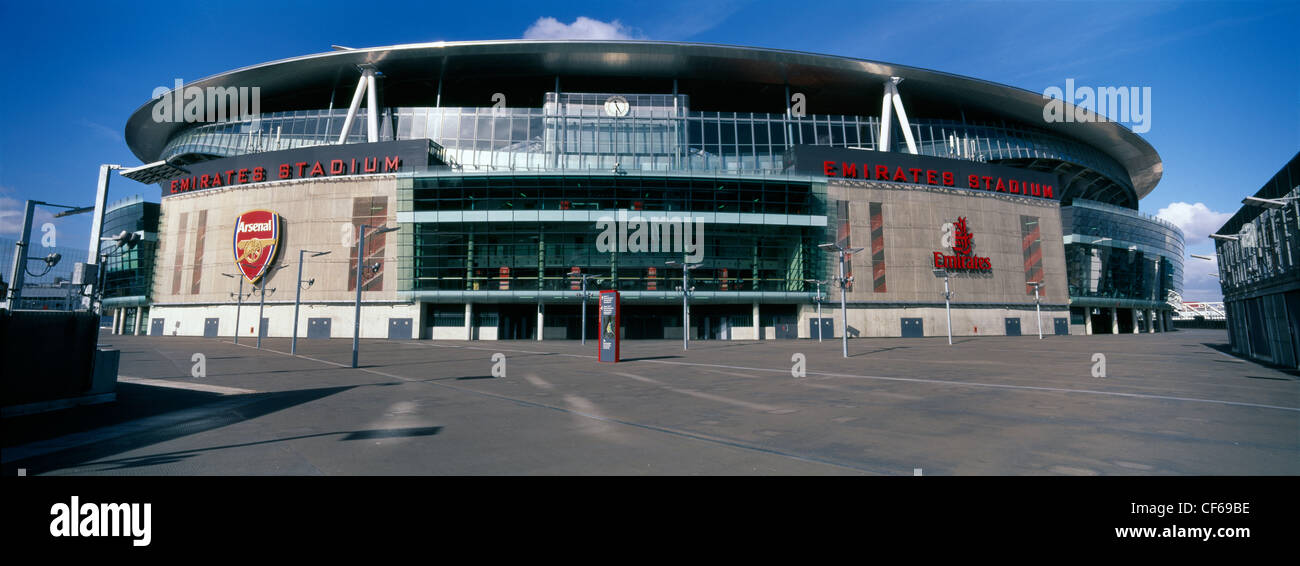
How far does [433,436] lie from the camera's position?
26.4ft

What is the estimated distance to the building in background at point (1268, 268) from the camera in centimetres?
1739

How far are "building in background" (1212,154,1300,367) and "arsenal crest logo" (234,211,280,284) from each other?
223ft

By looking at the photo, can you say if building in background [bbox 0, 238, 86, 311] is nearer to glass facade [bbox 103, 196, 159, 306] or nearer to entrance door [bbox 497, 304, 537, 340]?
entrance door [bbox 497, 304, 537, 340]

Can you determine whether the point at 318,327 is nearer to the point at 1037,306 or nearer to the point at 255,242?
the point at 255,242

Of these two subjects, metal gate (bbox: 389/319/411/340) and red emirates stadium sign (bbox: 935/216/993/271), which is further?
red emirates stadium sign (bbox: 935/216/993/271)

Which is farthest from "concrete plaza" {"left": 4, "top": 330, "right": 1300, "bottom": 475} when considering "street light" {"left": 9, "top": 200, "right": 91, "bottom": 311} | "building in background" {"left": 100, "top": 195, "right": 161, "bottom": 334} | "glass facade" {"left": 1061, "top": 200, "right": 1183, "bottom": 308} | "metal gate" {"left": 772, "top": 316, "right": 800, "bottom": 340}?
"building in background" {"left": 100, "top": 195, "right": 161, "bottom": 334}

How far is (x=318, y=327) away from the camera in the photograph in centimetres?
5188

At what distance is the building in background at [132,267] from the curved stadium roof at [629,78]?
40.0 feet

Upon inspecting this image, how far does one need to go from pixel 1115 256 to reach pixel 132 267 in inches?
4920

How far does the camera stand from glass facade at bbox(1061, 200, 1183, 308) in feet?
212

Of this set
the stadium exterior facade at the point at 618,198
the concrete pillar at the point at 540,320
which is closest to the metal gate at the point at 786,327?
the stadium exterior facade at the point at 618,198

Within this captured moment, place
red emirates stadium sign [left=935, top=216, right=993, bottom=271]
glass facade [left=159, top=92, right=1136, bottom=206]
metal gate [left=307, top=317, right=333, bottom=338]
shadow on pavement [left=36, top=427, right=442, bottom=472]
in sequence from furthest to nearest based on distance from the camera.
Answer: glass facade [left=159, top=92, right=1136, bottom=206] → red emirates stadium sign [left=935, top=216, right=993, bottom=271] → metal gate [left=307, top=317, right=333, bottom=338] → shadow on pavement [left=36, top=427, right=442, bottom=472]

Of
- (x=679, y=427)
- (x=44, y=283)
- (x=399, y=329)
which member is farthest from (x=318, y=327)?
(x=679, y=427)
